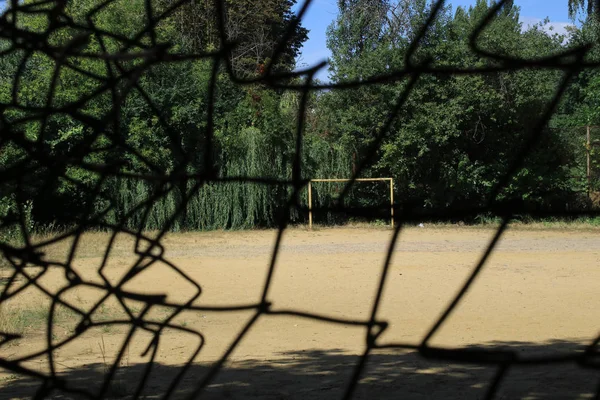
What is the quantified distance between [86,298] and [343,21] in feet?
19.6

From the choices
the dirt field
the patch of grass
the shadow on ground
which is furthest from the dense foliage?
the shadow on ground

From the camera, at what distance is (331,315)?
8.27 meters

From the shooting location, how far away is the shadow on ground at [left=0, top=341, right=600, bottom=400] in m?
4.21

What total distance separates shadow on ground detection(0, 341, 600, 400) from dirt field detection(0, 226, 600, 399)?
1cm

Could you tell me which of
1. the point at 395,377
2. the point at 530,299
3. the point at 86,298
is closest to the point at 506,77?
the point at 530,299

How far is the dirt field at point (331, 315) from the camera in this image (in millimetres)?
4570

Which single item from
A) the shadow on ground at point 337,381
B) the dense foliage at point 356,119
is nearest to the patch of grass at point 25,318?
the shadow on ground at point 337,381

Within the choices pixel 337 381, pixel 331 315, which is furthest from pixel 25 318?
pixel 337 381

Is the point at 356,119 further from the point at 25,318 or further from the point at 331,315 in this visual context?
the point at 25,318

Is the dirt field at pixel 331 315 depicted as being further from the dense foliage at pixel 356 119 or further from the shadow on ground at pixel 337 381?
the dense foliage at pixel 356 119

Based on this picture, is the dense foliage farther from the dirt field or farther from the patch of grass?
the patch of grass

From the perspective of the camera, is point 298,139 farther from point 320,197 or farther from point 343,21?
point 320,197

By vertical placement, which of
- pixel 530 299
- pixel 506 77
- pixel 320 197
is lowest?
pixel 530 299

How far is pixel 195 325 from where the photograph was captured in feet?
24.8
